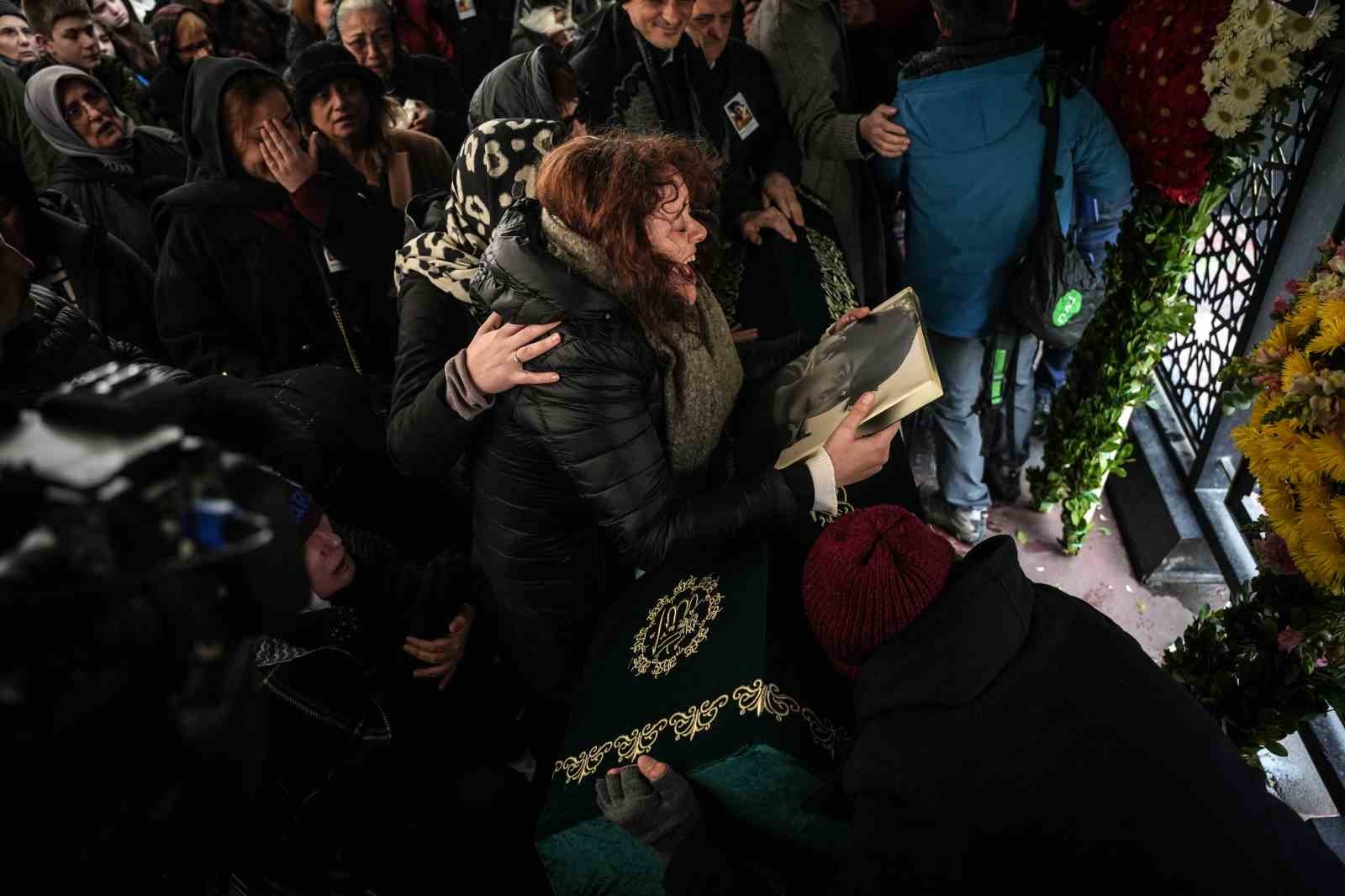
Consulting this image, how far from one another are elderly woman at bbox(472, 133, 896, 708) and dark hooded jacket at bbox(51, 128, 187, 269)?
7.37ft

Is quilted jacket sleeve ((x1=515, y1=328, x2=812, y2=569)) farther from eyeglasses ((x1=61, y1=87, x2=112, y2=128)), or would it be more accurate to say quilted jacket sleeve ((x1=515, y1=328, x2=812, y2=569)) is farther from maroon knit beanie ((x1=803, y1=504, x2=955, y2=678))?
eyeglasses ((x1=61, y1=87, x2=112, y2=128))

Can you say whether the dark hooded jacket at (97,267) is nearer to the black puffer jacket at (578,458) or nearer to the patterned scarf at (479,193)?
the patterned scarf at (479,193)

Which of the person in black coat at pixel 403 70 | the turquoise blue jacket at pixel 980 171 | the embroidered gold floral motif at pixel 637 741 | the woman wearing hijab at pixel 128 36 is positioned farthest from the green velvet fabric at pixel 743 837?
the woman wearing hijab at pixel 128 36

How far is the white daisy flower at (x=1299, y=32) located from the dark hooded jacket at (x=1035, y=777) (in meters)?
1.66

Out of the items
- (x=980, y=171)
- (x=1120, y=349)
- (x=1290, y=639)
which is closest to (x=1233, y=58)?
(x=980, y=171)

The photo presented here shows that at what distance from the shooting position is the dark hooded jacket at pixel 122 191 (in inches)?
120

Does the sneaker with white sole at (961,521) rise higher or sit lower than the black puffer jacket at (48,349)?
lower

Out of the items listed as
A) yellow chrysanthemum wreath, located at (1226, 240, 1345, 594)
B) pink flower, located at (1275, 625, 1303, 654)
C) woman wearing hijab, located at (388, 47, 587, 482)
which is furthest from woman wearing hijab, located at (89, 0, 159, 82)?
pink flower, located at (1275, 625, 1303, 654)

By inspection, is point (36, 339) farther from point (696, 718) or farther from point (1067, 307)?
point (1067, 307)

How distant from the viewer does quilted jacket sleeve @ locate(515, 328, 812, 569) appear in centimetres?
147

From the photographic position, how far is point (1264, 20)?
195cm

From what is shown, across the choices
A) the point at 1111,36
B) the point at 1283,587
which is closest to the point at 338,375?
the point at 1283,587

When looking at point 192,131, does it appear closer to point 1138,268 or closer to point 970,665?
point 970,665

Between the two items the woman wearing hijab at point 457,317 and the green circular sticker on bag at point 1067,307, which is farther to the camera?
the green circular sticker on bag at point 1067,307
